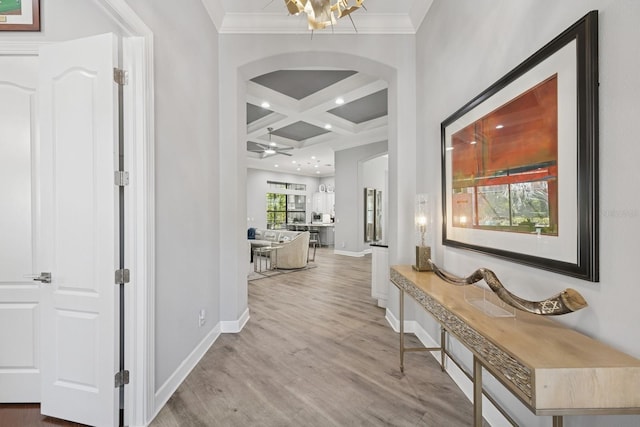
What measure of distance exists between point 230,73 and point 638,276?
11.1ft

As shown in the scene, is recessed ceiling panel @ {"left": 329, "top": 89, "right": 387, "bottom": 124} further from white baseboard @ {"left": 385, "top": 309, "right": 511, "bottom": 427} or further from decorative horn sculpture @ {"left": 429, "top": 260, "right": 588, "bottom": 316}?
decorative horn sculpture @ {"left": 429, "top": 260, "right": 588, "bottom": 316}

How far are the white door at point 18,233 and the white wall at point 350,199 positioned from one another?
6611 millimetres

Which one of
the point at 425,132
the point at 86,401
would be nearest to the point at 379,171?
the point at 425,132

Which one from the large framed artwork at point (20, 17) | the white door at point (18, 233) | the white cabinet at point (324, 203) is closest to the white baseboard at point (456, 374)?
the white door at point (18, 233)

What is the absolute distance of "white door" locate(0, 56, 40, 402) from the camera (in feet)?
5.90

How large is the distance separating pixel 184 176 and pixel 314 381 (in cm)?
197

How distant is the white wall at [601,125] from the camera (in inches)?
35.0

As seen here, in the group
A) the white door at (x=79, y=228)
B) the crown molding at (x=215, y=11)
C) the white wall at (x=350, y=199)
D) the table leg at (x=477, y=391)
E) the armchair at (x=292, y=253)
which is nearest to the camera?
the table leg at (x=477, y=391)

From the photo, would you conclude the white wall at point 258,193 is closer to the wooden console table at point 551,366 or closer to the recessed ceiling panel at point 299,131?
the recessed ceiling panel at point 299,131

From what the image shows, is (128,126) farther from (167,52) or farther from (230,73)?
(230,73)

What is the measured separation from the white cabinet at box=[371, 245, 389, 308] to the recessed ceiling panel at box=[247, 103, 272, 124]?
12.5 ft

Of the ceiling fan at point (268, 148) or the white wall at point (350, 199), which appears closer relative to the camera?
the ceiling fan at point (268, 148)

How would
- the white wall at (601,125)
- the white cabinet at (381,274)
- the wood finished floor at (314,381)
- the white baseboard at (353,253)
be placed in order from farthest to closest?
the white baseboard at (353,253) < the white cabinet at (381,274) < the wood finished floor at (314,381) < the white wall at (601,125)

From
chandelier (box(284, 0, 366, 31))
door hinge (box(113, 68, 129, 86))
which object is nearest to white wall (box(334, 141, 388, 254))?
chandelier (box(284, 0, 366, 31))
